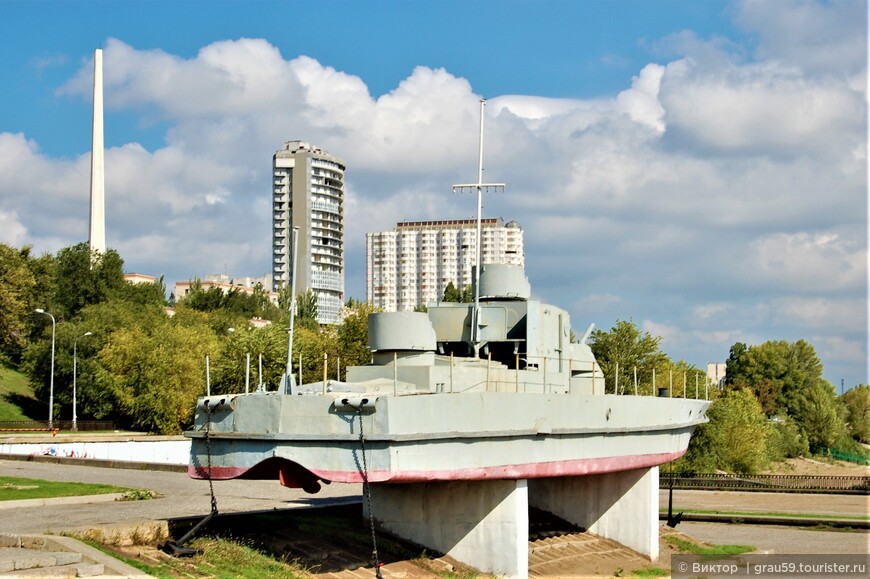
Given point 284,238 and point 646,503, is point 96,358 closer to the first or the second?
point 646,503

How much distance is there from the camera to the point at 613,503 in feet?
93.5

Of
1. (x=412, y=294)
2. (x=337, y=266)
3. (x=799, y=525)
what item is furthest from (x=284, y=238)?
(x=799, y=525)

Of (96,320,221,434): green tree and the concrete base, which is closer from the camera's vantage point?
the concrete base

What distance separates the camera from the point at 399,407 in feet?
63.5

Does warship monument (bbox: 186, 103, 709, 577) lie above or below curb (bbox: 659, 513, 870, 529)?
above

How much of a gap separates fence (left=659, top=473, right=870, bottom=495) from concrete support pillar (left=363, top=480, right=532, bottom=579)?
2238 centimetres

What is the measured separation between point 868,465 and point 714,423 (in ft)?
128

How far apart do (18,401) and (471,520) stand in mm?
60584

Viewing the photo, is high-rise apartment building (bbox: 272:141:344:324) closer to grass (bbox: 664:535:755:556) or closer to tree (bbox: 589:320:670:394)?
tree (bbox: 589:320:670:394)

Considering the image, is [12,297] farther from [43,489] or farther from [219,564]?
[219,564]

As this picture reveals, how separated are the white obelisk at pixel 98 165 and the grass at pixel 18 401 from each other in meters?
27.4

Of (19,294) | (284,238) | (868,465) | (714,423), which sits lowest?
(868,465)

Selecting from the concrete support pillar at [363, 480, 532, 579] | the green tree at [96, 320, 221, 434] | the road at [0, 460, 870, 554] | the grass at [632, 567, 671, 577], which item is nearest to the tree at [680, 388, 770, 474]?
the road at [0, 460, 870, 554]

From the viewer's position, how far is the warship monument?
769 inches
